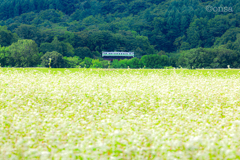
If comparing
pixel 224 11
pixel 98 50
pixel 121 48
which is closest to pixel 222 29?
pixel 224 11

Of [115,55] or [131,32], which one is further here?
[131,32]

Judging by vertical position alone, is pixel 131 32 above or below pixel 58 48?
above

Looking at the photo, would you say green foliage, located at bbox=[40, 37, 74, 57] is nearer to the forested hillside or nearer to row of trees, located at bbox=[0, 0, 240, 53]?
the forested hillside

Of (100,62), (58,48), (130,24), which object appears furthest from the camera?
(130,24)

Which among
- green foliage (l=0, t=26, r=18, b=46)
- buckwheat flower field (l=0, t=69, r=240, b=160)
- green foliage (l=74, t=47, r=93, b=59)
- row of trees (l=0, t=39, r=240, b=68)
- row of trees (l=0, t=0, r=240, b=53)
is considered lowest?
buckwheat flower field (l=0, t=69, r=240, b=160)

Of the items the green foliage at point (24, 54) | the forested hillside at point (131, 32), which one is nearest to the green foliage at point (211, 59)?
the forested hillside at point (131, 32)

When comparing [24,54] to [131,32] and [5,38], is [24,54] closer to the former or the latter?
[5,38]

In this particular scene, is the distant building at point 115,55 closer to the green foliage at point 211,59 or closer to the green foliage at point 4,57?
the green foliage at point 211,59

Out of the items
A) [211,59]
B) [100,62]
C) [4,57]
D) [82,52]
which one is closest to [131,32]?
[82,52]

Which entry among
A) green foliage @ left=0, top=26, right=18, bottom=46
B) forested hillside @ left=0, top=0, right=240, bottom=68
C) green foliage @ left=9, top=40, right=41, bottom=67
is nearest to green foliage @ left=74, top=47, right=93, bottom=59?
forested hillside @ left=0, top=0, right=240, bottom=68

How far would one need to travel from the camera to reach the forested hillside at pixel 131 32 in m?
85.4

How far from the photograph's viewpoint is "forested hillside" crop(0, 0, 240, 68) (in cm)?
8538

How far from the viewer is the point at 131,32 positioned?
142 metres

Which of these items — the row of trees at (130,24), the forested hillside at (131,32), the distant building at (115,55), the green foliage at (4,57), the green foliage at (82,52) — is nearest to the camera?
the green foliage at (4,57)
